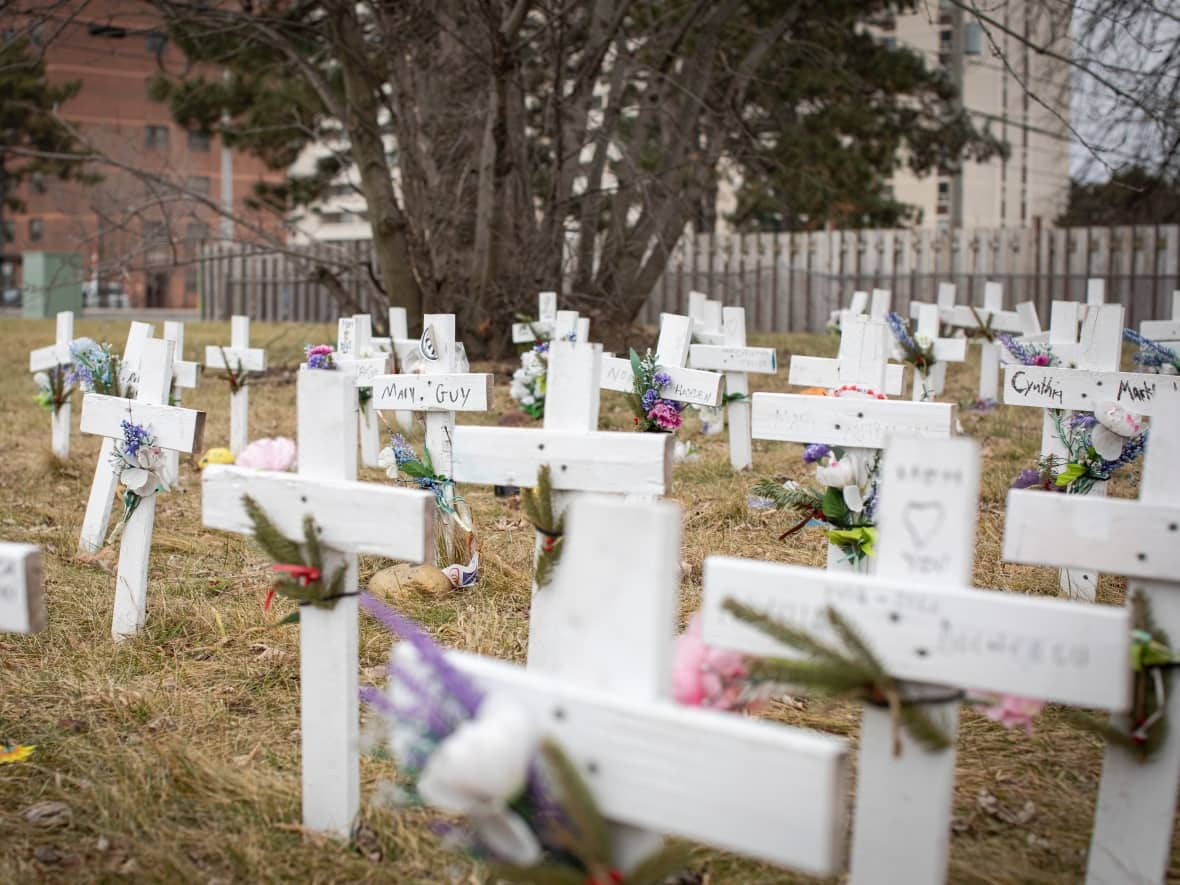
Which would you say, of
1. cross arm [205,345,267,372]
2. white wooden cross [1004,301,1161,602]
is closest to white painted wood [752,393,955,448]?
white wooden cross [1004,301,1161,602]

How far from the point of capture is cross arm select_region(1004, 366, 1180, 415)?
14.5 feet

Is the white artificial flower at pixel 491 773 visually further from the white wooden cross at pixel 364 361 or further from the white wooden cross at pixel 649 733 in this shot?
the white wooden cross at pixel 364 361

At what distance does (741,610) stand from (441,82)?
35.9 ft

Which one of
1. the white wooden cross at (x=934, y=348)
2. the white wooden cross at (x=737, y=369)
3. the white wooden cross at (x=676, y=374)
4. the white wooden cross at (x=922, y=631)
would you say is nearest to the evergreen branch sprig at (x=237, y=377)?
the white wooden cross at (x=737, y=369)

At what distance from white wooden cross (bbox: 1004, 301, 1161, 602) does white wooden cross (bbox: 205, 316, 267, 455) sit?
17.4 feet

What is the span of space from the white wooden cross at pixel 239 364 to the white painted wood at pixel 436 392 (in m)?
3.57

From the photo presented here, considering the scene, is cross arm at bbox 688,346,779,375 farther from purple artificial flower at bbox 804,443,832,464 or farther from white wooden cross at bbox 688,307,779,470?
purple artificial flower at bbox 804,443,832,464

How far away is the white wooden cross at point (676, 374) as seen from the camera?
18.5 feet

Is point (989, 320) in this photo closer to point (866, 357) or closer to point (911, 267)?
point (866, 357)

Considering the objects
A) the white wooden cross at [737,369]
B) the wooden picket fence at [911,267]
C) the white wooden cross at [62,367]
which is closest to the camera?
the white wooden cross at [737,369]

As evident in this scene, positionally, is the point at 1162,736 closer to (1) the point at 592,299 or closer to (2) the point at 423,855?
(2) the point at 423,855

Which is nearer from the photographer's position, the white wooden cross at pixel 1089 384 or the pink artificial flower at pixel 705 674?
the pink artificial flower at pixel 705 674

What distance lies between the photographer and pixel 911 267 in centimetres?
1878

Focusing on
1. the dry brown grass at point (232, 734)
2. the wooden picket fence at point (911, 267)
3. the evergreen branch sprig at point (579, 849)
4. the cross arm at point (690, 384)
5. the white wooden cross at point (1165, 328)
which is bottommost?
the dry brown grass at point (232, 734)
